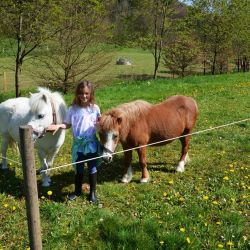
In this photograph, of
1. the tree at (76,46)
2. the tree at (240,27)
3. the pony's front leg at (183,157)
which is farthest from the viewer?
the tree at (240,27)


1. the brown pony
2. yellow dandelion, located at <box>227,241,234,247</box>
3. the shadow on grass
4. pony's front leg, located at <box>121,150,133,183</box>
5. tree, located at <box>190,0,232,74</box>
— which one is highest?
tree, located at <box>190,0,232,74</box>

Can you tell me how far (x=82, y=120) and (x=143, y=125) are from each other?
1.17 meters

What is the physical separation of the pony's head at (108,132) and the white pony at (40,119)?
68 cm

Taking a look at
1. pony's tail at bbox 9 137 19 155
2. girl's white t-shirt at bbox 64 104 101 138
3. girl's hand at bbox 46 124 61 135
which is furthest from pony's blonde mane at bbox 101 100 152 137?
pony's tail at bbox 9 137 19 155

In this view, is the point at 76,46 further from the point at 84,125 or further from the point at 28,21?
the point at 84,125

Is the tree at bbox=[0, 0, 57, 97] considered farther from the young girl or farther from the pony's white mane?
the young girl

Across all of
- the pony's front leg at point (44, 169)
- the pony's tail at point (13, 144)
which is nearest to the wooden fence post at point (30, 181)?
the pony's front leg at point (44, 169)

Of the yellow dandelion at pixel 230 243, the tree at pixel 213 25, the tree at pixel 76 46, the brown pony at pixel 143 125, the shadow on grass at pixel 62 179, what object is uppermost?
the tree at pixel 213 25

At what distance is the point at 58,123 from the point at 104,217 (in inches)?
59.3

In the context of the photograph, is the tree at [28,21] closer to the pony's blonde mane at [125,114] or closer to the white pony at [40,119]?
the white pony at [40,119]

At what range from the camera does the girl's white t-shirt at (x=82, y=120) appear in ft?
16.9

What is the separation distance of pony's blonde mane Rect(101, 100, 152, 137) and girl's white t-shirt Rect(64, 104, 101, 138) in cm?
22

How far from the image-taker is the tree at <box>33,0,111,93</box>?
1423 centimetres

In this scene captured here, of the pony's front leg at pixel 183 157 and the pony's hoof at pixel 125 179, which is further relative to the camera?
the pony's front leg at pixel 183 157
